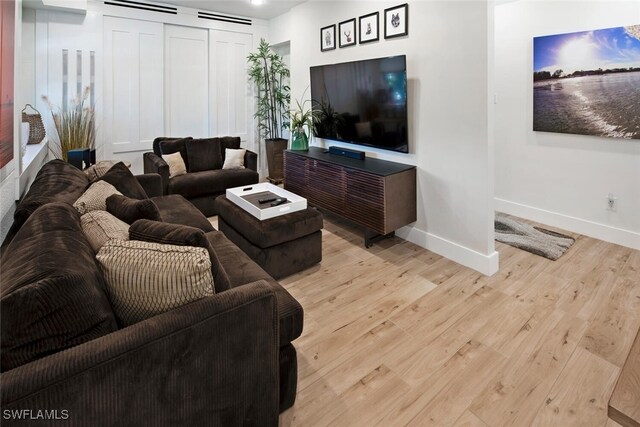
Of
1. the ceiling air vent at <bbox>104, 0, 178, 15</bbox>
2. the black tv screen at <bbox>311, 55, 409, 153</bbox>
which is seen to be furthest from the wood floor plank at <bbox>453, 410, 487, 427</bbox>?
the ceiling air vent at <bbox>104, 0, 178, 15</bbox>

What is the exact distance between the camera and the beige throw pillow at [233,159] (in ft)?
15.2

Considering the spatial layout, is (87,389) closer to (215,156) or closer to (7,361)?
(7,361)

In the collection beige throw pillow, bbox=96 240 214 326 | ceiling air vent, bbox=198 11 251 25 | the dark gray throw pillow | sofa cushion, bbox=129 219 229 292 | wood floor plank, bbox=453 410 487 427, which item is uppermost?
ceiling air vent, bbox=198 11 251 25

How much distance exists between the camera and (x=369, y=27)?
3.64m

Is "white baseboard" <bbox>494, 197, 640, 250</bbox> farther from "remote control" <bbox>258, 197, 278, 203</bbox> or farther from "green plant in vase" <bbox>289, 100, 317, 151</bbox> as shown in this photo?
"remote control" <bbox>258, 197, 278, 203</bbox>

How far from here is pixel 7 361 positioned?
0.88 metres

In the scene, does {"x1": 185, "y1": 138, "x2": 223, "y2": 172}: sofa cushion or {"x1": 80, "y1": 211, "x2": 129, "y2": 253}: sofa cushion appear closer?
{"x1": 80, "y1": 211, "x2": 129, "y2": 253}: sofa cushion

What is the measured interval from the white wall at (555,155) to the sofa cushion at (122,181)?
12.7 ft

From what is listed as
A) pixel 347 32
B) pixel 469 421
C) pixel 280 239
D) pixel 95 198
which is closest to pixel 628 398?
pixel 469 421

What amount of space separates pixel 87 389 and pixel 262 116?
5407 mm

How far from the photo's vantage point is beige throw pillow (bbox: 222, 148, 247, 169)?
4633mm

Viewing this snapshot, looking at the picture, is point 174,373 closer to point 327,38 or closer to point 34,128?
point 34,128

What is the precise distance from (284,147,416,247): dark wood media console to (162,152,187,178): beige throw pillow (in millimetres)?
1514

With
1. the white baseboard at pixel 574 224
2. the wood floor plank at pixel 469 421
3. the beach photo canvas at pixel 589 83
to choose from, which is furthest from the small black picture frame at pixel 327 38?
the wood floor plank at pixel 469 421
